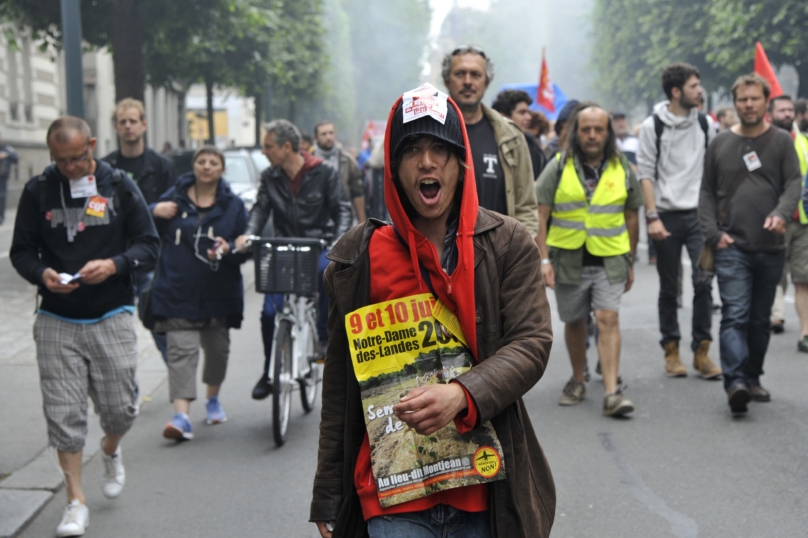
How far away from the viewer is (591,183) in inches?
244

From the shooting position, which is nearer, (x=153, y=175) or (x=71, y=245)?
(x=71, y=245)

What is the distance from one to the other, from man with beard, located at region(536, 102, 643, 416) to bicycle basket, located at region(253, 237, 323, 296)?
4.94 feet

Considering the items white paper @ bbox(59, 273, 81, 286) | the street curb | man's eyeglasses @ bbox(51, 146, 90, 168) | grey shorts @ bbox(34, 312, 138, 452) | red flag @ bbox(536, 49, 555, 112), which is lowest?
the street curb

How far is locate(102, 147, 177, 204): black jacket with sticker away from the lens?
7160 millimetres

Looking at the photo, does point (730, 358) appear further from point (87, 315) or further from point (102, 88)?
point (102, 88)

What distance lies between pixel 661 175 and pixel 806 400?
1994mm

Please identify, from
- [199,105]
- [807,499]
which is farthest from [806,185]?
[199,105]

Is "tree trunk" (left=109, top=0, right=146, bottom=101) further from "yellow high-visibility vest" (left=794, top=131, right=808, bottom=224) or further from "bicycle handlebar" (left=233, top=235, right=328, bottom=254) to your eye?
"yellow high-visibility vest" (left=794, top=131, right=808, bottom=224)

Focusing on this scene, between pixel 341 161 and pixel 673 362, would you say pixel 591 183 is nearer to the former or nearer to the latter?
pixel 673 362

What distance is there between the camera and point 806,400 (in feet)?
20.7

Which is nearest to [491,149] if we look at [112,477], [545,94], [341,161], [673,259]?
[673,259]

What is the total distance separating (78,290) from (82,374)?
41 centimetres

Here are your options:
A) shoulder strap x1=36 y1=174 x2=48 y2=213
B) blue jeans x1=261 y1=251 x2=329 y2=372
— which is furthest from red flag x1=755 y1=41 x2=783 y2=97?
shoulder strap x1=36 y1=174 x2=48 y2=213

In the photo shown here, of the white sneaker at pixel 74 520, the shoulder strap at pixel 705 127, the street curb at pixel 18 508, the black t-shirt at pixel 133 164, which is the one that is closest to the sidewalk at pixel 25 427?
the street curb at pixel 18 508
